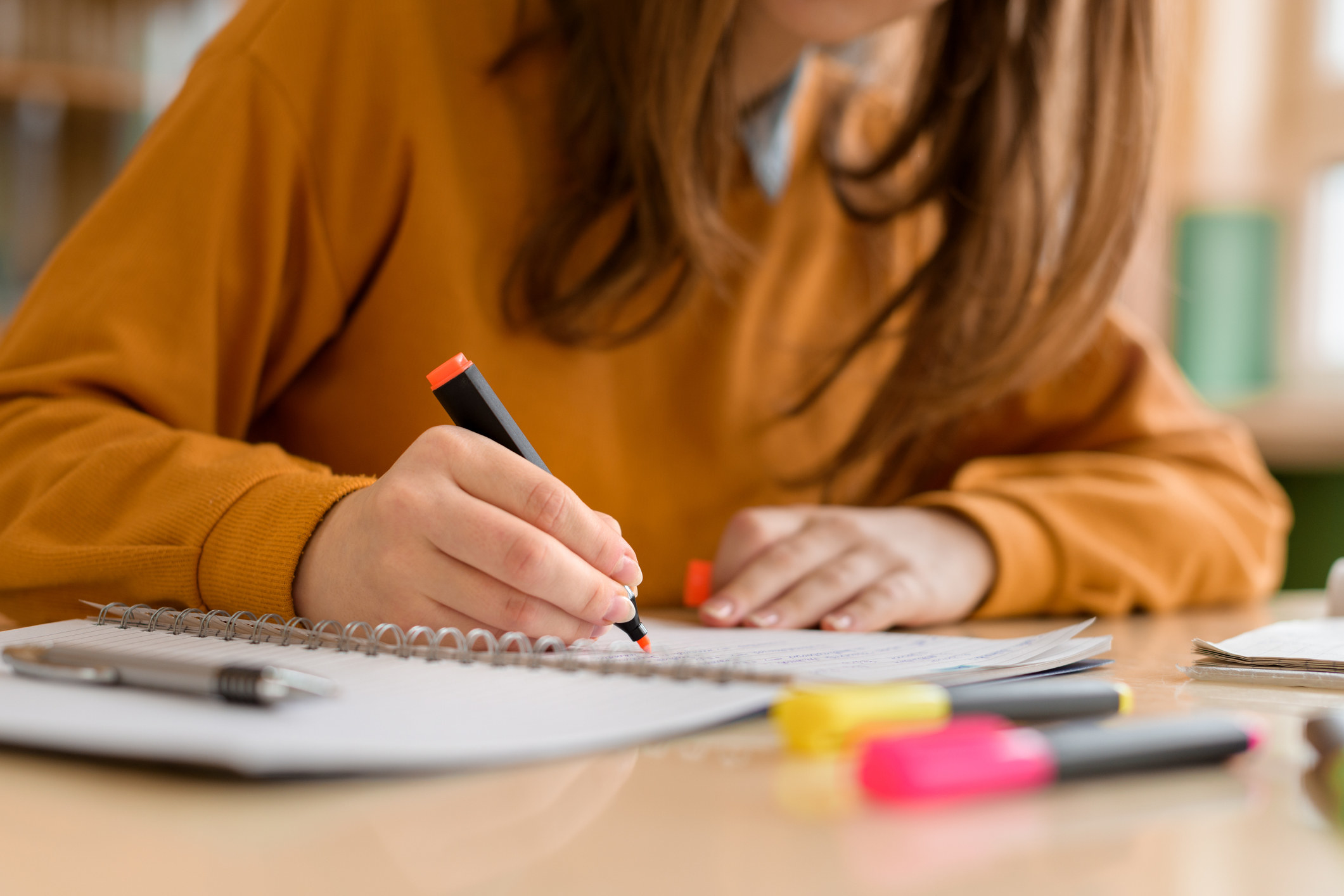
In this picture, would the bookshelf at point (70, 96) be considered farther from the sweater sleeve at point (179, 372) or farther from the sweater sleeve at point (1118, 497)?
the sweater sleeve at point (1118, 497)

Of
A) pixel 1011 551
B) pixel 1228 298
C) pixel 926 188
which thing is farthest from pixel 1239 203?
pixel 1011 551

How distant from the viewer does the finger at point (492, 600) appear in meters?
0.46

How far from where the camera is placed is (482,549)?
1.47 ft

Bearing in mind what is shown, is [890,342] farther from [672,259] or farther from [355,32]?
[355,32]

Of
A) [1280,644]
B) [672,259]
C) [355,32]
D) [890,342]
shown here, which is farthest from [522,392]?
[1280,644]

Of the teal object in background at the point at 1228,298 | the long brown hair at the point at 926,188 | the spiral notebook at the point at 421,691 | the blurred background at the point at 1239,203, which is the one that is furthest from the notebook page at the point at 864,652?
the teal object in background at the point at 1228,298

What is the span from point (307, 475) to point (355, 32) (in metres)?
0.37

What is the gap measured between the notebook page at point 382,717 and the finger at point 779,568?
23 cm

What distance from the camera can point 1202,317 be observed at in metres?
2.12

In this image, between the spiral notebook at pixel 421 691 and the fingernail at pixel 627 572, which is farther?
the fingernail at pixel 627 572

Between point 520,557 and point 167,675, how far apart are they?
143 millimetres

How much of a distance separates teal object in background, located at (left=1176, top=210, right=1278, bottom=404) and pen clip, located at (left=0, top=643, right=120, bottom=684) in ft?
6.79

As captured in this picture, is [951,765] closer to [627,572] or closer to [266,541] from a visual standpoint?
[627,572]

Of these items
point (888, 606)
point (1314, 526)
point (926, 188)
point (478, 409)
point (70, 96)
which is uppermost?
point (70, 96)
